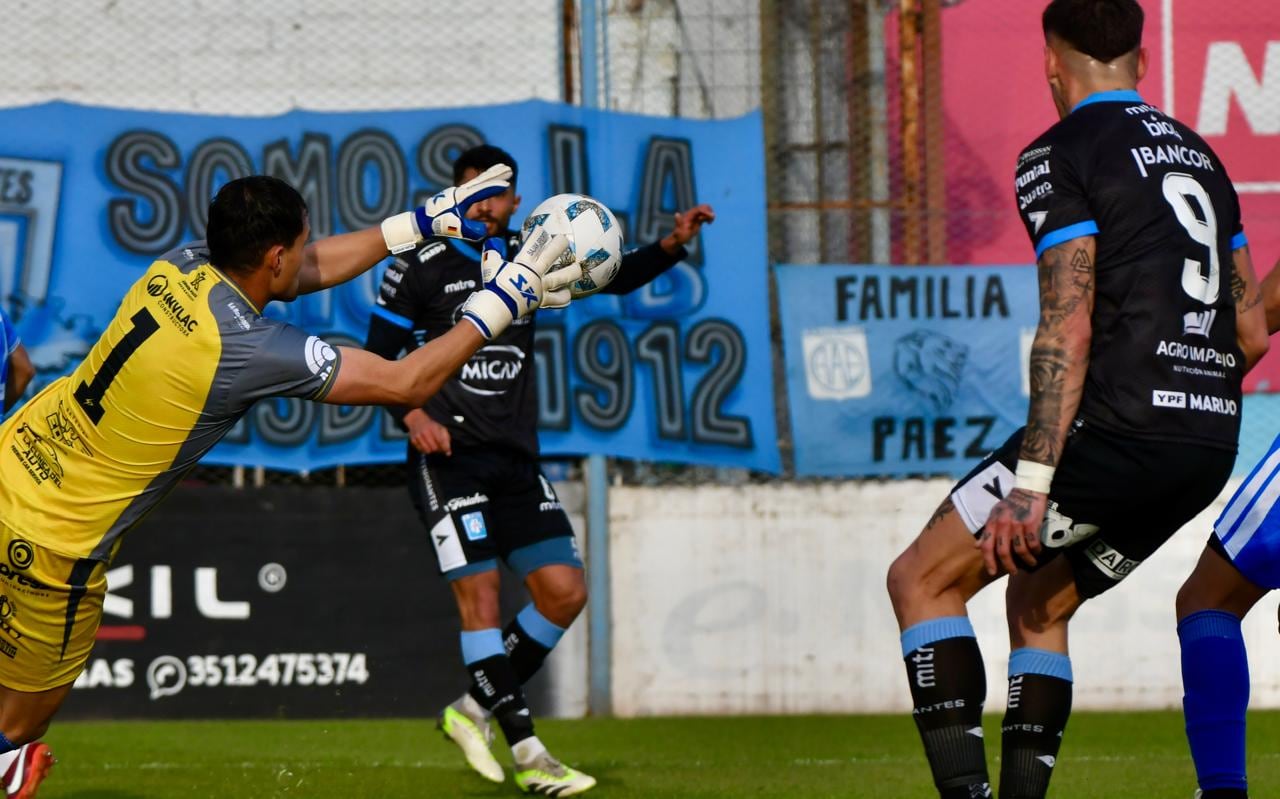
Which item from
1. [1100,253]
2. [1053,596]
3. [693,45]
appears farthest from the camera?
[693,45]

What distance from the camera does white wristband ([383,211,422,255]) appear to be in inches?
217

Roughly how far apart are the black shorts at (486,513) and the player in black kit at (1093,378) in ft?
8.77

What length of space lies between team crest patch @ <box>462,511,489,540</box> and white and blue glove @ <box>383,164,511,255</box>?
1557mm

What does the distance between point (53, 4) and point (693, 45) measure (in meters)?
3.83

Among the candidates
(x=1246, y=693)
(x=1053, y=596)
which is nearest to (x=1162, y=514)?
(x=1053, y=596)

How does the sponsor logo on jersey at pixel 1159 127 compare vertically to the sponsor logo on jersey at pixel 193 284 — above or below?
above

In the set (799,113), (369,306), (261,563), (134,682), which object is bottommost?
(134,682)

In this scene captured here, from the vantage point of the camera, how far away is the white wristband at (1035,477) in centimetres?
416

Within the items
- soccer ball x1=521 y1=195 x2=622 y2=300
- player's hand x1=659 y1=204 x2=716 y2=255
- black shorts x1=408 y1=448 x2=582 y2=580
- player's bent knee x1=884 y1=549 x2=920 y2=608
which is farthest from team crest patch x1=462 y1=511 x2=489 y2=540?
player's bent knee x1=884 y1=549 x2=920 y2=608

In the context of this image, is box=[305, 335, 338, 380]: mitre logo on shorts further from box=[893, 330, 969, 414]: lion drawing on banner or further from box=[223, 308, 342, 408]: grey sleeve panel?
box=[893, 330, 969, 414]: lion drawing on banner

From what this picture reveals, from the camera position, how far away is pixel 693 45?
10.0 metres

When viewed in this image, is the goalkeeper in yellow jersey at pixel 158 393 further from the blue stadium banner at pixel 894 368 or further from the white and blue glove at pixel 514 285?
the blue stadium banner at pixel 894 368

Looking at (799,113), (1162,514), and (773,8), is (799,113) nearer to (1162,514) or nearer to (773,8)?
(773,8)

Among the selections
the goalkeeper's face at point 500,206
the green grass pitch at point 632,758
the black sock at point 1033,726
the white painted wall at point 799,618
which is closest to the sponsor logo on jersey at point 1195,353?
the black sock at point 1033,726
